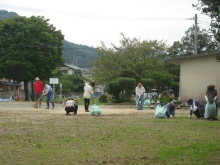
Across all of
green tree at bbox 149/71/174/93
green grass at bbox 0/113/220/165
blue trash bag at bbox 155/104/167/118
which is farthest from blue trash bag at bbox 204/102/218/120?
green tree at bbox 149/71/174/93

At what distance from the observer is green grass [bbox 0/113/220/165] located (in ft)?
26.8

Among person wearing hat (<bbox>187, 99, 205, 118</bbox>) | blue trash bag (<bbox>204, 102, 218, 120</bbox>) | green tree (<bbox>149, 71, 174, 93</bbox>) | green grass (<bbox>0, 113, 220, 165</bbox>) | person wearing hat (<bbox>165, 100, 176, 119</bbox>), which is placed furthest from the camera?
green tree (<bbox>149, 71, 174, 93</bbox>)

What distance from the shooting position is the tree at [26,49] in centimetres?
5341

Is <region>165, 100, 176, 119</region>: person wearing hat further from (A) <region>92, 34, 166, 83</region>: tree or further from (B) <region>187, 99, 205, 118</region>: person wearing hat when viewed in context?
(A) <region>92, 34, 166, 83</region>: tree

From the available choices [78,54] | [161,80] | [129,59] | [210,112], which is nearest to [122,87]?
[161,80]

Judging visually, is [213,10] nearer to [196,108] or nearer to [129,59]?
[196,108]

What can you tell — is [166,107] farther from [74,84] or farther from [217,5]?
[74,84]

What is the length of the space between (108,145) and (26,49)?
45897 millimetres

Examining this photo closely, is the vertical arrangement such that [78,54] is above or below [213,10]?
above

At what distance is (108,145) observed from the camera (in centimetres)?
997

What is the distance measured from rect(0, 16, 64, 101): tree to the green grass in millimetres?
40626

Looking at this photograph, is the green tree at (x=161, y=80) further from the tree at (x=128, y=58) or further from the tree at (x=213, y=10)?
the tree at (x=213, y=10)

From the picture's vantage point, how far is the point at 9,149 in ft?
30.3

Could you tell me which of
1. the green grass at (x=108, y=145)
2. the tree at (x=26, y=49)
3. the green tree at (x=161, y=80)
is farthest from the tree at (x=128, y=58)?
the green grass at (x=108, y=145)
